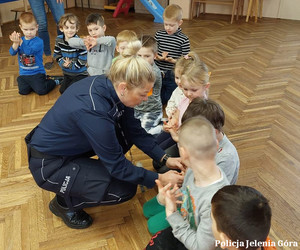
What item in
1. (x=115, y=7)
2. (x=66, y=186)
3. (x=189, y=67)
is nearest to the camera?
(x=66, y=186)

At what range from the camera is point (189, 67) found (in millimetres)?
1929

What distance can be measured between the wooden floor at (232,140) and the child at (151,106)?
11.4 inches

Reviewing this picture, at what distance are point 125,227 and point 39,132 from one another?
71 cm

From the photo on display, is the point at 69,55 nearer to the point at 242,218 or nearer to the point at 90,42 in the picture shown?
the point at 90,42

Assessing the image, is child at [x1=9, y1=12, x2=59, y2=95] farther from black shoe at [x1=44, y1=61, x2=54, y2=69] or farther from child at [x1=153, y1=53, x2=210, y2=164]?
child at [x1=153, y1=53, x2=210, y2=164]

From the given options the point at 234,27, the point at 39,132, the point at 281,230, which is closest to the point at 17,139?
the point at 39,132

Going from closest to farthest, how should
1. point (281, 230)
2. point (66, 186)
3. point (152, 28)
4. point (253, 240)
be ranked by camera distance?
point (253, 240) → point (66, 186) → point (281, 230) → point (152, 28)

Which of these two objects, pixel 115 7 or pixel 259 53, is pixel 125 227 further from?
pixel 115 7

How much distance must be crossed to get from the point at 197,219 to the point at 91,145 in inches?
24.9

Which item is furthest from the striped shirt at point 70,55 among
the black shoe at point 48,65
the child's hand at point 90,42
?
the black shoe at point 48,65

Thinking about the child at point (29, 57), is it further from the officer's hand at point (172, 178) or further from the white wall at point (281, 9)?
the white wall at point (281, 9)

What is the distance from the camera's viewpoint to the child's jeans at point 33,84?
10.5 feet

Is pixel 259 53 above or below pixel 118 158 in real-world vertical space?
below

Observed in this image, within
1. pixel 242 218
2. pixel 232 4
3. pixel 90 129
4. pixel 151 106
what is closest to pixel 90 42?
pixel 151 106
